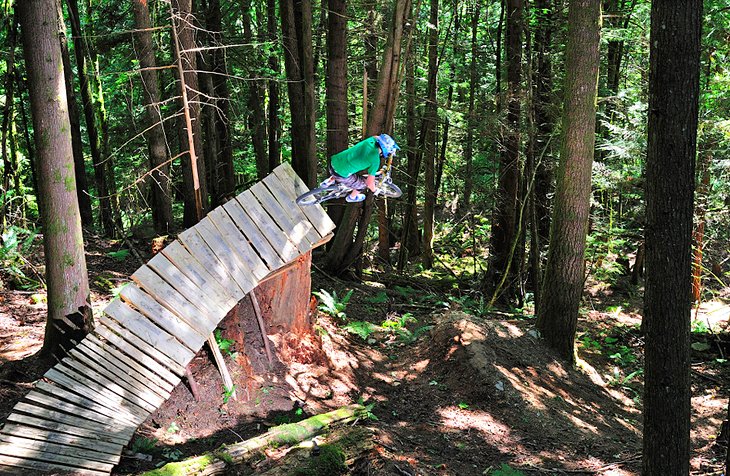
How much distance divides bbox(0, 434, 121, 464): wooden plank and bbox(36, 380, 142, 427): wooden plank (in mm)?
520

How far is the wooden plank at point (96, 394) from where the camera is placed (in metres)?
5.75

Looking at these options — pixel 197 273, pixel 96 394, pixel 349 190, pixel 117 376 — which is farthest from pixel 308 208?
pixel 96 394

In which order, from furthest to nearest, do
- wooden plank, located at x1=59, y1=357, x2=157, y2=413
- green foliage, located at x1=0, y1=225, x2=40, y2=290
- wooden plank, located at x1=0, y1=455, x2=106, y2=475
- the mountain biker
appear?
green foliage, located at x1=0, y1=225, x2=40, y2=290 → the mountain biker → wooden plank, located at x1=59, y1=357, x2=157, y2=413 → wooden plank, located at x1=0, y1=455, x2=106, y2=475

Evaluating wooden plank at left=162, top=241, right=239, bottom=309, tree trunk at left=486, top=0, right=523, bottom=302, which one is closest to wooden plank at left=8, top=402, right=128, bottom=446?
wooden plank at left=162, top=241, right=239, bottom=309

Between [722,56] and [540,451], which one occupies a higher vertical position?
[722,56]

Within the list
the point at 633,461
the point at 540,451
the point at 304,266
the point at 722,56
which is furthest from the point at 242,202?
the point at 722,56

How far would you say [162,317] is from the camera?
6539 millimetres

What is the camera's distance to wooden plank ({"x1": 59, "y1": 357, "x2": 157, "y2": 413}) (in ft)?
19.5

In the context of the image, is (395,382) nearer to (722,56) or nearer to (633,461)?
(633,461)

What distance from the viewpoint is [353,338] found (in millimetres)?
10273

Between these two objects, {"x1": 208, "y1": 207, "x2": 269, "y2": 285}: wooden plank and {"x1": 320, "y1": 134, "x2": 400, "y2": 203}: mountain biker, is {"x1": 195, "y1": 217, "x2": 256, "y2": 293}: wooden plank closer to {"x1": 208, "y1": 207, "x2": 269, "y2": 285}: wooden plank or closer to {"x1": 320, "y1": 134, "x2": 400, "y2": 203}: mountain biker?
{"x1": 208, "y1": 207, "x2": 269, "y2": 285}: wooden plank

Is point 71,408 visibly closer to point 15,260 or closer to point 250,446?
point 250,446

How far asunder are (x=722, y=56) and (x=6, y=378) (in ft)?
65.4

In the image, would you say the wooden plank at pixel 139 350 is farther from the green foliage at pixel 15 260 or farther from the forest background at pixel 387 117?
the green foliage at pixel 15 260
